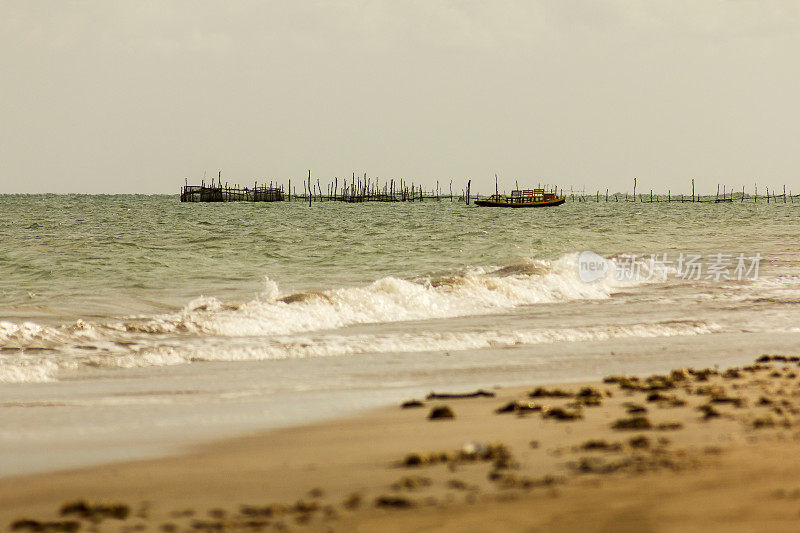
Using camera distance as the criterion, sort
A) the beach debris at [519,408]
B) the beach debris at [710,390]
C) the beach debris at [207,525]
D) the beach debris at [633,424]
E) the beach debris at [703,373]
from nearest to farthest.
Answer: the beach debris at [207,525] → the beach debris at [633,424] → the beach debris at [519,408] → the beach debris at [710,390] → the beach debris at [703,373]

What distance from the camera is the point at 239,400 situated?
6738 mm

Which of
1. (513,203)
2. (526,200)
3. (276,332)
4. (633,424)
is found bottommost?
(276,332)

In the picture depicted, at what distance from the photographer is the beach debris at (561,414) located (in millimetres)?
5594

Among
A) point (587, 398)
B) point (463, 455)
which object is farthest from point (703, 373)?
point (463, 455)

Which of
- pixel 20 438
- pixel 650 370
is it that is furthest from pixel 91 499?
pixel 650 370

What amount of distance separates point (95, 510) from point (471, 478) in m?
1.83

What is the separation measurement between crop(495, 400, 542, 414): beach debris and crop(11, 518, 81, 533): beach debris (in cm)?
317

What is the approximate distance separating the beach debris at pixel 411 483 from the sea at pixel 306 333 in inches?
66.7

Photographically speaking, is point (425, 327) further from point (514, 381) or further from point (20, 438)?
point (20, 438)

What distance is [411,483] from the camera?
407 cm

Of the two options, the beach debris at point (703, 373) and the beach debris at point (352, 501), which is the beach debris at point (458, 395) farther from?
the beach debris at point (352, 501)

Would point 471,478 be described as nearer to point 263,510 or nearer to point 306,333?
point 263,510

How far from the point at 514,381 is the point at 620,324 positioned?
491 centimetres

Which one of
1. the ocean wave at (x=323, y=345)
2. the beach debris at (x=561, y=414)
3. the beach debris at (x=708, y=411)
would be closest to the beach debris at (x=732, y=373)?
the beach debris at (x=708, y=411)
